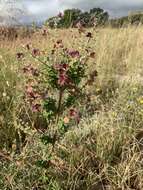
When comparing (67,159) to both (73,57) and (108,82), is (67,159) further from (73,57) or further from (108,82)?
(108,82)

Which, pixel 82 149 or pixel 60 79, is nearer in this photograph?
pixel 60 79

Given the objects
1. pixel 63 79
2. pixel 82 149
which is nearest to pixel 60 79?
pixel 63 79

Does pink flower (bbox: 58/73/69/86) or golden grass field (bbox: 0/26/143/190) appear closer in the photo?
pink flower (bbox: 58/73/69/86)

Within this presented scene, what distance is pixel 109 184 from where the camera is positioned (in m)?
3.17

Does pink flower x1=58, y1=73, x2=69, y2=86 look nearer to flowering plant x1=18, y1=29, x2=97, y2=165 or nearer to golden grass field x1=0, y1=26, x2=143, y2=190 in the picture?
flowering plant x1=18, y1=29, x2=97, y2=165

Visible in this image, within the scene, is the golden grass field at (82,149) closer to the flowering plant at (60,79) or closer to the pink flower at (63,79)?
the flowering plant at (60,79)

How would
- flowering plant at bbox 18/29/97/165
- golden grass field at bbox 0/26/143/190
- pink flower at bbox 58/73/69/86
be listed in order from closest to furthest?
pink flower at bbox 58/73/69/86, flowering plant at bbox 18/29/97/165, golden grass field at bbox 0/26/143/190

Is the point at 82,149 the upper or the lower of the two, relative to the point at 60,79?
lower

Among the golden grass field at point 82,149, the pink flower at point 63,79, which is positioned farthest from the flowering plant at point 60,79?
the golden grass field at point 82,149

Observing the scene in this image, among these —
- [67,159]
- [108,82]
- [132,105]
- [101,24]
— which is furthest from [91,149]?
[101,24]

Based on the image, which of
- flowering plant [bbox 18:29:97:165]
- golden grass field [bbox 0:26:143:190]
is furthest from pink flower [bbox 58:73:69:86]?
golden grass field [bbox 0:26:143:190]

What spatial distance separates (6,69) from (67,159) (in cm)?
182

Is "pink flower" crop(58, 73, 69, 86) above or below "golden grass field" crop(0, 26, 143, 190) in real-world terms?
above

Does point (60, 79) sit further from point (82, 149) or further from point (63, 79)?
point (82, 149)
